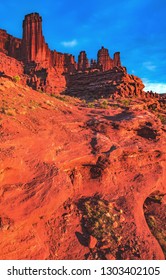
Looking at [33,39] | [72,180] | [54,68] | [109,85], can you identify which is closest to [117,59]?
[33,39]

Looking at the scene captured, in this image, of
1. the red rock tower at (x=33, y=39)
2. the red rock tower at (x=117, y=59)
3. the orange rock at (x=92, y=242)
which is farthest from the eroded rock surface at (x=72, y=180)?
the red rock tower at (x=117, y=59)

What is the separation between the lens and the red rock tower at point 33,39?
71812mm

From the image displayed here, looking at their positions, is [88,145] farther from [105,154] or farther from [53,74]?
[53,74]

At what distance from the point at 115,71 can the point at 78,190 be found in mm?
32122

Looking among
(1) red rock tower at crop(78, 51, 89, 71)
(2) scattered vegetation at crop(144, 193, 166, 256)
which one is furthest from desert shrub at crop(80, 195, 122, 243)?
(1) red rock tower at crop(78, 51, 89, 71)

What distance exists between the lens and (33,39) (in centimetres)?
7369

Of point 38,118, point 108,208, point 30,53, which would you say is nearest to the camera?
point 108,208

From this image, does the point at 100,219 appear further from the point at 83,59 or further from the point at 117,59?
the point at 117,59

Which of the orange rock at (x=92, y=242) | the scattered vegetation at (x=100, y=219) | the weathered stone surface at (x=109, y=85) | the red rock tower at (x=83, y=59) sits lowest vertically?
the orange rock at (x=92, y=242)

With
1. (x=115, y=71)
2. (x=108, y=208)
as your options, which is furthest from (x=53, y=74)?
(x=108, y=208)

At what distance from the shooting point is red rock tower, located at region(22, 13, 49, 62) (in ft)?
→ 236

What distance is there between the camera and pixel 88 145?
31.3 feet

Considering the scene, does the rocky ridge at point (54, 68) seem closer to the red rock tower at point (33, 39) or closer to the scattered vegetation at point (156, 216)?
the red rock tower at point (33, 39)

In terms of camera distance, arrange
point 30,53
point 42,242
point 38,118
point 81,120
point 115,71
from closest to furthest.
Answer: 1. point 42,242
2. point 38,118
3. point 81,120
4. point 115,71
5. point 30,53
